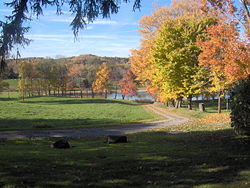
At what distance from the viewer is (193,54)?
95.4 ft

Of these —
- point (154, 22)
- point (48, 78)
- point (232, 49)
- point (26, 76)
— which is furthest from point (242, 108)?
point (48, 78)

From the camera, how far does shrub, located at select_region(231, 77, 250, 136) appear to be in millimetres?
9594

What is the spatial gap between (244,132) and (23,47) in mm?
9532

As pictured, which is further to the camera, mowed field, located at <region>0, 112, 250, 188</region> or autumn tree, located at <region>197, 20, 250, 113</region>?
autumn tree, located at <region>197, 20, 250, 113</region>

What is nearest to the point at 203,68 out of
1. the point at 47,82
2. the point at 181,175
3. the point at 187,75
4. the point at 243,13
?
the point at 187,75

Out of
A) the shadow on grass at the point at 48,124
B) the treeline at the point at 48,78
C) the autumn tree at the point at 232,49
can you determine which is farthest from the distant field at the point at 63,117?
the treeline at the point at 48,78

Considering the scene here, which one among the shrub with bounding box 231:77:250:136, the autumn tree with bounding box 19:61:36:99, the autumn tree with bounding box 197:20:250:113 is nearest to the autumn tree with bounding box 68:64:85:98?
the autumn tree with bounding box 19:61:36:99

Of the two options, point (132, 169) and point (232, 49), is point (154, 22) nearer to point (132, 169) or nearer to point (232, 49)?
point (232, 49)

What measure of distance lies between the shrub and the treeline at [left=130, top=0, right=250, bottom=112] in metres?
8.29

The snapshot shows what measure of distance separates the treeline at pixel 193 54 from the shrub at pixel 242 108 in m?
8.29

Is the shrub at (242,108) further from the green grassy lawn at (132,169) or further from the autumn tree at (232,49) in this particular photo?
the autumn tree at (232,49)

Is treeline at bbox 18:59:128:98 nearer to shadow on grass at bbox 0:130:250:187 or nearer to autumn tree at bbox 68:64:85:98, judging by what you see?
autumn tree at bbox 68:64:85:98

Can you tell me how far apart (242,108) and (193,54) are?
2031cm

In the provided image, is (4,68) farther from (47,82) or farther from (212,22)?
(47,82)
